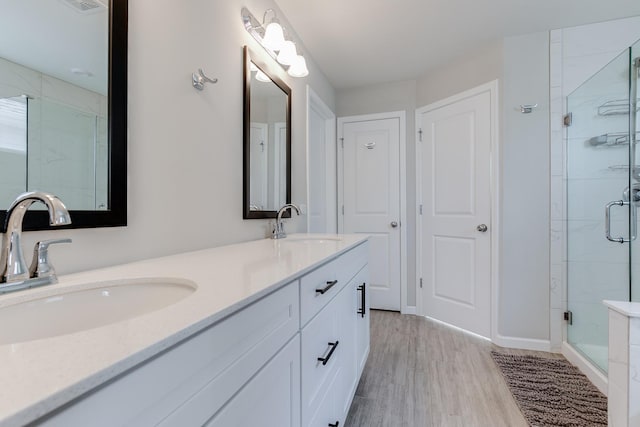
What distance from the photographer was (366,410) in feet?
5.15

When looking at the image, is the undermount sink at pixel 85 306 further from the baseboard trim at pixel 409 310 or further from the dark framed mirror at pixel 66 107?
the baseboard trim at pixel 409 310

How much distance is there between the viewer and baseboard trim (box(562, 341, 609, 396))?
1.72m

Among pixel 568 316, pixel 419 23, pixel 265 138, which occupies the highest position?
pixel 419 23

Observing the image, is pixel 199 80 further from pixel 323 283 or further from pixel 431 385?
pixel 431 385

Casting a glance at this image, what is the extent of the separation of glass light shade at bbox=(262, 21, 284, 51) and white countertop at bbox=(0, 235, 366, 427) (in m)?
1.34

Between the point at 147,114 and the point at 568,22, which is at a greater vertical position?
the point at 568,22

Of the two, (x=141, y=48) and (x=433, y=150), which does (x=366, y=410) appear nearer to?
(x=141, y=48)

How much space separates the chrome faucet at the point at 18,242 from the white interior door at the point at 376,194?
9.12 ft

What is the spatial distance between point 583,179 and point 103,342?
8.99ft

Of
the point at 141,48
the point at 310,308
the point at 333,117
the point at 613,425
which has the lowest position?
the point at 613,425

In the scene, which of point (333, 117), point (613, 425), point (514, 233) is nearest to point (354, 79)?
point (333, 117)

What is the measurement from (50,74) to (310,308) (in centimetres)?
91

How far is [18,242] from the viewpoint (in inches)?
24.6

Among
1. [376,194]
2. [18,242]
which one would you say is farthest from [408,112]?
[18,242]
